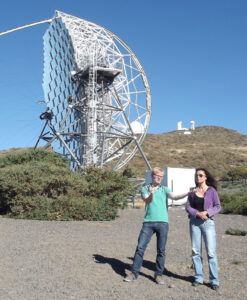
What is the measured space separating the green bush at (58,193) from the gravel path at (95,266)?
2989 millimetres

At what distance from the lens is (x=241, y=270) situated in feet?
31.1

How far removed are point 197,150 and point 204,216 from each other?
252 ft

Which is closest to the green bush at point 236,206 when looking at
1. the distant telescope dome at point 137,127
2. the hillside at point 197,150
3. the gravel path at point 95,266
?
the gravel path at point 95,266

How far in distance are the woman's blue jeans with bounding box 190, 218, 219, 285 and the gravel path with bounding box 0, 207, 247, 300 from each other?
226mm

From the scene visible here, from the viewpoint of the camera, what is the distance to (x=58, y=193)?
19406 millimetres

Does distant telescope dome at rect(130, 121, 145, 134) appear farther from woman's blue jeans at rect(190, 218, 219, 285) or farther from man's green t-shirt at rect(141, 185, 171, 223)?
woman's blue jeans at rect(190, 218, 219, 285)

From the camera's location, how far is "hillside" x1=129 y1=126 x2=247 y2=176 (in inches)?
2810

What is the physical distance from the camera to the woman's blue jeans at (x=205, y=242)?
8.06 metres

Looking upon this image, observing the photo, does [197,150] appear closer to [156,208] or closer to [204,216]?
[156,208]

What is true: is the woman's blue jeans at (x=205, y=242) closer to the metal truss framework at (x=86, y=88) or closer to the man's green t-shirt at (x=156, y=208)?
the man's green t-shirt at (x=156, y=208)

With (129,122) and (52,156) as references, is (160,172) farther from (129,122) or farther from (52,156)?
(129,122)

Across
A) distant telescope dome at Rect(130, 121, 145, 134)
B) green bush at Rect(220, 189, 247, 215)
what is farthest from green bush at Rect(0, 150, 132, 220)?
distant telescope dome at Rect(130, 121, 145, 134)

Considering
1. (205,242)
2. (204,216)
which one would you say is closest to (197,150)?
(205,242)

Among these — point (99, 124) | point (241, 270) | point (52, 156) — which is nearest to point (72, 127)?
point (99, 124)
